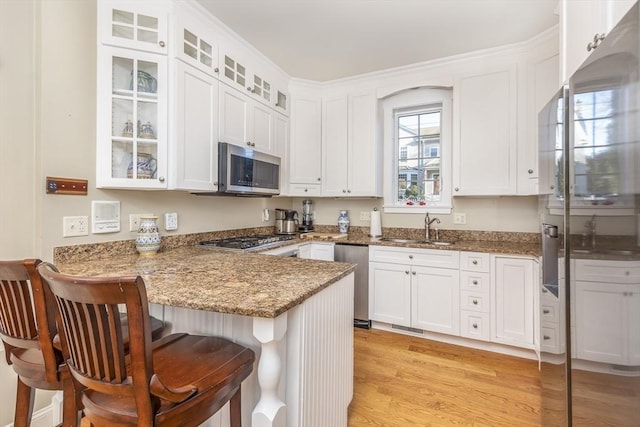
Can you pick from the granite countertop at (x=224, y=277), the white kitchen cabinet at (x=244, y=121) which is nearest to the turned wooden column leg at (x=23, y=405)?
the granite countertop at (x=224, y=277)

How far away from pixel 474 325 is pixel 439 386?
2.42 feet

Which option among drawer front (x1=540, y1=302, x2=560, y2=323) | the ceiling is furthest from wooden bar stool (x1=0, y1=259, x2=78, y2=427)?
the ceiling

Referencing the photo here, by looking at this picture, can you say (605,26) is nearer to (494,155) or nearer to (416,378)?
(494,155)

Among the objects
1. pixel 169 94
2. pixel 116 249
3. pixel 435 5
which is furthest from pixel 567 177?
pixel 116 249

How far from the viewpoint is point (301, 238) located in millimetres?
3025

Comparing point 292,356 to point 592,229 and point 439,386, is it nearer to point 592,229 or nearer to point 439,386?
point 592,229

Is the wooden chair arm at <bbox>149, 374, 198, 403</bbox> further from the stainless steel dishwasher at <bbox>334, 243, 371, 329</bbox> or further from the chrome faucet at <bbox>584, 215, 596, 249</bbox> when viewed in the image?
the stainless steel dishwasher at <bbox>334, 243, 371, 329</bbox>

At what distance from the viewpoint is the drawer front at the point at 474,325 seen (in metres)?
2.43

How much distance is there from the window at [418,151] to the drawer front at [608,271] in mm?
2130

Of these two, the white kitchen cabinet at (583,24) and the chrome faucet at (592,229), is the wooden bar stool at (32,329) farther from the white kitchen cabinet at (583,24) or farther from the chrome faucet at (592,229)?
the white kitchen cabinet at (583,24)

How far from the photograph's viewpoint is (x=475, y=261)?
2445 mm

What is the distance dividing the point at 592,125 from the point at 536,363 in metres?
2.15

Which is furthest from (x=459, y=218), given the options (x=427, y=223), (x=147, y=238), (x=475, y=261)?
(x=147, y=238)

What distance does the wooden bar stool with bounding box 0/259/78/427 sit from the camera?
3.02 feet
